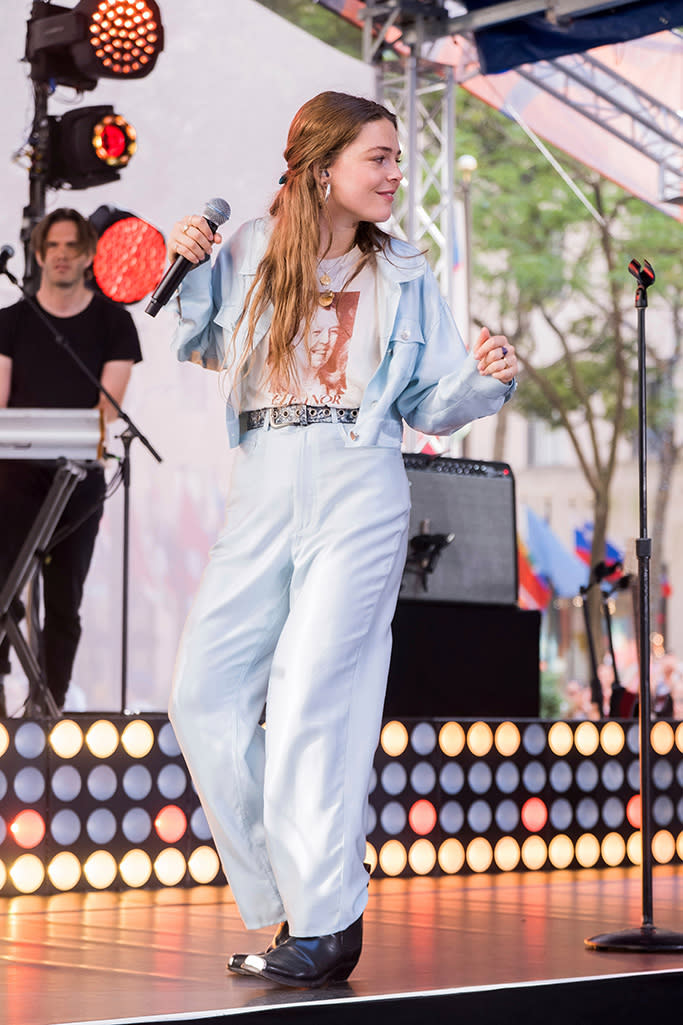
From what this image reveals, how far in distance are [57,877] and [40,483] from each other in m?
1.51

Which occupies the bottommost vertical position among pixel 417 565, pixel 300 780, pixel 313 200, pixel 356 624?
pixel 300 780

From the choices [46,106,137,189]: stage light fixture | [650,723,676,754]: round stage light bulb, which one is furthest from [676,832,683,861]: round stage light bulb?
[46,106,137,189]: stage light fixture

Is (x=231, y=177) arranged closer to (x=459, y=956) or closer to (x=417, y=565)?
(x=417, y=565)

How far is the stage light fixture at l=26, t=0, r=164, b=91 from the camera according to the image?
454 cm

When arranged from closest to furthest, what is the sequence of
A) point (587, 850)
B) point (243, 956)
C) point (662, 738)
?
1. point (243, 956)
2. point (587, 850)
3. point (662, 738)

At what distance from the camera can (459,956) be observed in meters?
2.41

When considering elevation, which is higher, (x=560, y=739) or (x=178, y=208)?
(x=178, y=208)

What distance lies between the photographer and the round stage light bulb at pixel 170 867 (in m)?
3.43

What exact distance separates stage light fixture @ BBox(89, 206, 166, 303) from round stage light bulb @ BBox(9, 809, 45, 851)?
80.5 inches

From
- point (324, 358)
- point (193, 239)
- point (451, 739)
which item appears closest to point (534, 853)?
point (451, 739)

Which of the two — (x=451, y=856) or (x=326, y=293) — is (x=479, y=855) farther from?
(x=326, y=293)

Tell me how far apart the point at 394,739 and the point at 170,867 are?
705 mm

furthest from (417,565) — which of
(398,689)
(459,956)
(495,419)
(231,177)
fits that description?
(495,419)

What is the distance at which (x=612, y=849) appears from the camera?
4152 millimetres
